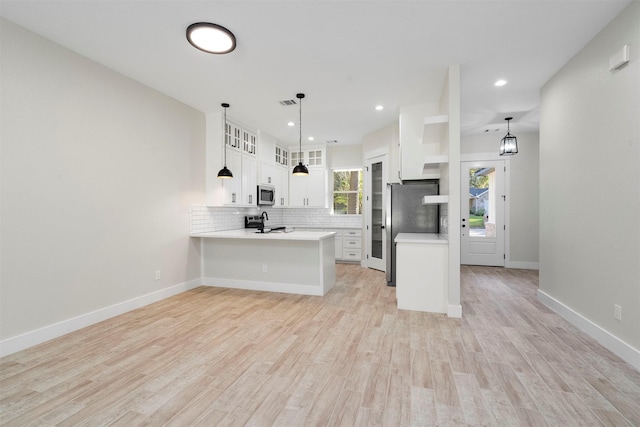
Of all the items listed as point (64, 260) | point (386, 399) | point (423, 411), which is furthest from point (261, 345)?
point (64, 260)

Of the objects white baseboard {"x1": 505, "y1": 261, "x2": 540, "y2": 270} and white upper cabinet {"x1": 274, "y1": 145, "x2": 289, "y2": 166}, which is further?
white upper cabinet {"x1": 274, "y1": 145, "x2": 289, "y2": 166}

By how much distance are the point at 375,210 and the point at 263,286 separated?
2760 mm

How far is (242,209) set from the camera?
5.91m

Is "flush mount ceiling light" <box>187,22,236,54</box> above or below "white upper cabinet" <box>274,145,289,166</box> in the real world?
above

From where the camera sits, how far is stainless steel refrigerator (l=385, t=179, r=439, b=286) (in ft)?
15.1

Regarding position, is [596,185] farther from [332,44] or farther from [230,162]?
[230,162]

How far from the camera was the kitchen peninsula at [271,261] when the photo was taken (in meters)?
4.12

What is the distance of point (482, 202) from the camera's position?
636 centimetres

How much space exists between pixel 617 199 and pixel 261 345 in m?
3.25

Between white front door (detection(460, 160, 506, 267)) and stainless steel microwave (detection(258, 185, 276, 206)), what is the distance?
160 inches

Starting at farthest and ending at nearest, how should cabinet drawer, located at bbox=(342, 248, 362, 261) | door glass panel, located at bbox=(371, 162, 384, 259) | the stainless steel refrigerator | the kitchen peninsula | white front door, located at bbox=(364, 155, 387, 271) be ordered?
cabinet drawer, located at bbox=(342, 248, 362, 261)
door glass panel, located at bbox=(371, 162, 384, 259)
white front door, located at bbox=(364, 155, 387, 271)
the stainless steel refrigerator
the kitchen peninsula

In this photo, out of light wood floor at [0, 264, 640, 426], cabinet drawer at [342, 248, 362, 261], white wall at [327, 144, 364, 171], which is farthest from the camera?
white wall at [327, 144, 364, 171]

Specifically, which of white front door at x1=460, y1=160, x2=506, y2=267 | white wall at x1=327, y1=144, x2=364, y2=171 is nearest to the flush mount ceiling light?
white wall at x1=327, y1=144, x2=364, y2=171

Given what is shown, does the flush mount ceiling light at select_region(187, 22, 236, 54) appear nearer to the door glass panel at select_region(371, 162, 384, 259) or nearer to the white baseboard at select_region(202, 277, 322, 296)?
the white baseboard at select_region(202, 277, 322, 296)
